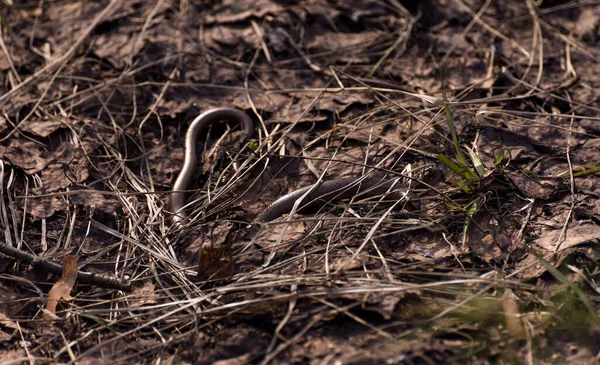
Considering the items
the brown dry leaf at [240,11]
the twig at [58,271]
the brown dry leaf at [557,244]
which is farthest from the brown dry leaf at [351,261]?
the brown dry leaf at [240,11]

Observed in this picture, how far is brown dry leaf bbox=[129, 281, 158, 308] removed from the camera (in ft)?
9.04

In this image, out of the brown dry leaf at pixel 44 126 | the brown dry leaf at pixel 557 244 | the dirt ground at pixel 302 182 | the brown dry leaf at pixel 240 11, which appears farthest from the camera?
the brown dry leaf at pixel 240 11

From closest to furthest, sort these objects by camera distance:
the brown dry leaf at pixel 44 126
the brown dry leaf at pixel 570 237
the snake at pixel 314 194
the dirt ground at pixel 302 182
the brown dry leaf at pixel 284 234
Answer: the dirt ground at pixel 302 182 < the brown dry leaf at pixel 570 237 < the brown dry leaf at pixel 284 234 < the snake at pixel 314 194 < the brown dry leaf at pixel 44 126

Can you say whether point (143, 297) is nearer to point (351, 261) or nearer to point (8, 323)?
point (8, 323)

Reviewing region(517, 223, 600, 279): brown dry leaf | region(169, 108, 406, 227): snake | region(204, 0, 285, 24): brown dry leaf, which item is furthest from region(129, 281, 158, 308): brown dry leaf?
region(204, 0, 285, 24): brown dry leaf

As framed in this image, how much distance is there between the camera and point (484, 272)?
8.85 feet

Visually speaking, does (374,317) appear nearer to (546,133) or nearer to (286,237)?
(286,237)

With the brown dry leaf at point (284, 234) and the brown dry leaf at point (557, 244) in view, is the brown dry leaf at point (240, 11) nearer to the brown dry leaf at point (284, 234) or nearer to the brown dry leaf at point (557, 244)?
the brown dry leaf at point (284, 234)

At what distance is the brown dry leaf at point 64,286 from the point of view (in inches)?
108

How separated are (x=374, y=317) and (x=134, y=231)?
53.1 inches

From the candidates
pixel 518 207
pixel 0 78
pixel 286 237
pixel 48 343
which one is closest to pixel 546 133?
pixel 518 207

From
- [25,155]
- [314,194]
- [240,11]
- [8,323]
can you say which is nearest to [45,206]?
[25,155]

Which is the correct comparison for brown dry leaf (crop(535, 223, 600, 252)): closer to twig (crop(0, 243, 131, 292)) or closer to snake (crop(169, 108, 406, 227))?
snake (crop(169, 108, 406, 227))

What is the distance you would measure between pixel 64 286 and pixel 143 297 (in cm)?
38
